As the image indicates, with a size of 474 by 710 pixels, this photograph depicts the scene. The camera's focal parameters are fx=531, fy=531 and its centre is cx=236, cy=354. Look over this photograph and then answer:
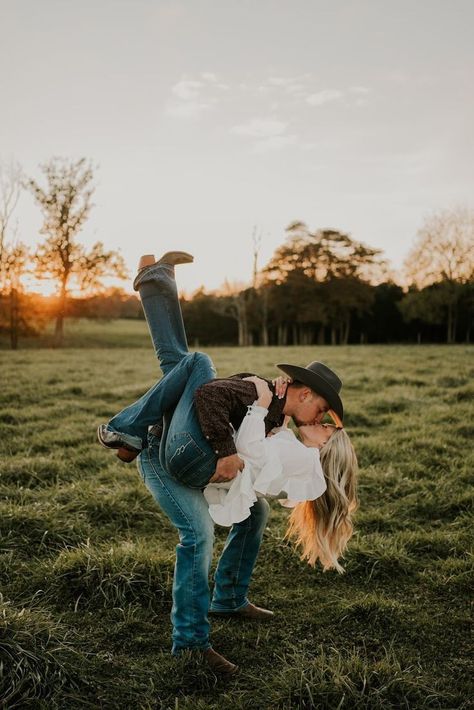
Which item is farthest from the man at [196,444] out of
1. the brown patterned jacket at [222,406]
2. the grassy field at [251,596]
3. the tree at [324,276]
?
the tree at [324,276]

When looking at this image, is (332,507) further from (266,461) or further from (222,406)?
(222,406)

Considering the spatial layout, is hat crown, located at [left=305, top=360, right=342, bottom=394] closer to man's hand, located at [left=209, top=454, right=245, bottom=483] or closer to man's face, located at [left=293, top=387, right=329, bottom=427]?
man's face, located at [left=293, top=387, right=329, bottom=427]

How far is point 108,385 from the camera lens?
1298 centimetres

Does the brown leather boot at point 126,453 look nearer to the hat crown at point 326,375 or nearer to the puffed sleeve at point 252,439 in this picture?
the puffed sleeve at point 252,439

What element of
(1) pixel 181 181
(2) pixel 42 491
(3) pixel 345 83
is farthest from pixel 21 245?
(2) pixel 42 491

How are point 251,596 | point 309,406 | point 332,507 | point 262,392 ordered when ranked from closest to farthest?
point 262,392 → point 309,406 → point 332,507 → point 251,596

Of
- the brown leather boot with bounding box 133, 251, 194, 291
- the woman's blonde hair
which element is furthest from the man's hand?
the brown leather boot with bounding box 133, 251, 194, 291

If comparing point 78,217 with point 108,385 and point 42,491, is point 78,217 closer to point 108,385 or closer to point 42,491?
point 108,385

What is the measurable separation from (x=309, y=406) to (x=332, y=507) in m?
0.71

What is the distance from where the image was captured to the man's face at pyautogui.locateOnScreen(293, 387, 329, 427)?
3.45 m

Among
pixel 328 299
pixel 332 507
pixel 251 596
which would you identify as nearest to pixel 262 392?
pixel 332 507

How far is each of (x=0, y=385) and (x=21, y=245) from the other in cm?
1952

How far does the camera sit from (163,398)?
3.48 metres

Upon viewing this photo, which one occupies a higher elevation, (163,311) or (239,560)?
(163,311)
